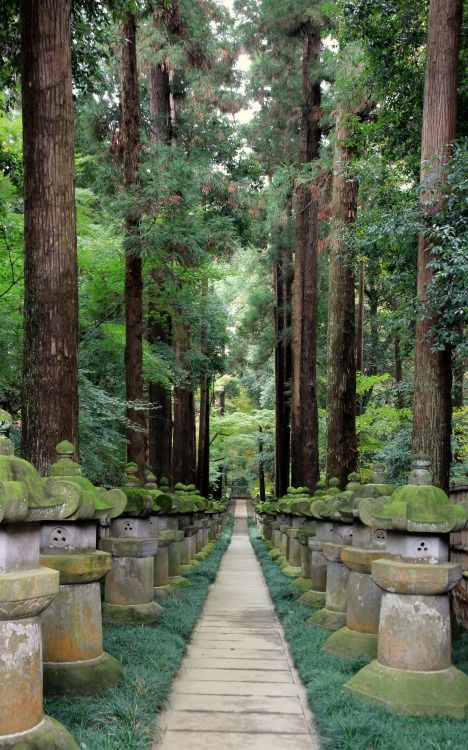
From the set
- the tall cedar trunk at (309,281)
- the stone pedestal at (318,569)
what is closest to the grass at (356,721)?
the stone pedestal at (318,569)

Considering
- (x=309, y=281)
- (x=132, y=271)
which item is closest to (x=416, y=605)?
(x=132, y=271)

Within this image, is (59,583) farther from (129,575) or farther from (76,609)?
(129,575)

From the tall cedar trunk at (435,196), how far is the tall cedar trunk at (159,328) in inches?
390

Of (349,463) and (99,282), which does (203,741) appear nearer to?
(349,463)

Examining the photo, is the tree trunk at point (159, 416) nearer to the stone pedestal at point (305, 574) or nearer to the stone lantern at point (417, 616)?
the stone pedestal at point (305, 574)

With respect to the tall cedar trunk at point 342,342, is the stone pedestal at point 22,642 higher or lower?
lower

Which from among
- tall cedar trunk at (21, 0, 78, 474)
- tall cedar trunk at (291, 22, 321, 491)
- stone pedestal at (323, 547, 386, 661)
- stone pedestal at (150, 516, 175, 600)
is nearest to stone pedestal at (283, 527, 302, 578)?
tall cedar trunk at (291, 22, 321, 491)

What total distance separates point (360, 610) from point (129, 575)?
2673mm

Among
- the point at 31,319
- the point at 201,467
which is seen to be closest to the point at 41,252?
the point at 31,319

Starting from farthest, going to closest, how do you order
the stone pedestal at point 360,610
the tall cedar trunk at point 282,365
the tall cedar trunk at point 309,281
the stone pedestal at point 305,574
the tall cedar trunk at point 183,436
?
1. the tall cedar trunk at point 282,365
2. the tall cedar trunk at point 183,436
3. the tall cedar trunk at point 309,281
4. the stone pedestal at point 305,574
5. the stone pedestal at point 360,610

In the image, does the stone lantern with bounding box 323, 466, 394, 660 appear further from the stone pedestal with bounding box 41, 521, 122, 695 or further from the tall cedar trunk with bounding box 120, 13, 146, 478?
the tall cedar trunk with bounding box 120, 13, 146, 478

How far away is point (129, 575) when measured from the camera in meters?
7.72

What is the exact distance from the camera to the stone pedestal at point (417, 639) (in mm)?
4809

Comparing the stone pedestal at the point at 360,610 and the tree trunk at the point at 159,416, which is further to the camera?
the tree trunk at the point at 159,416
